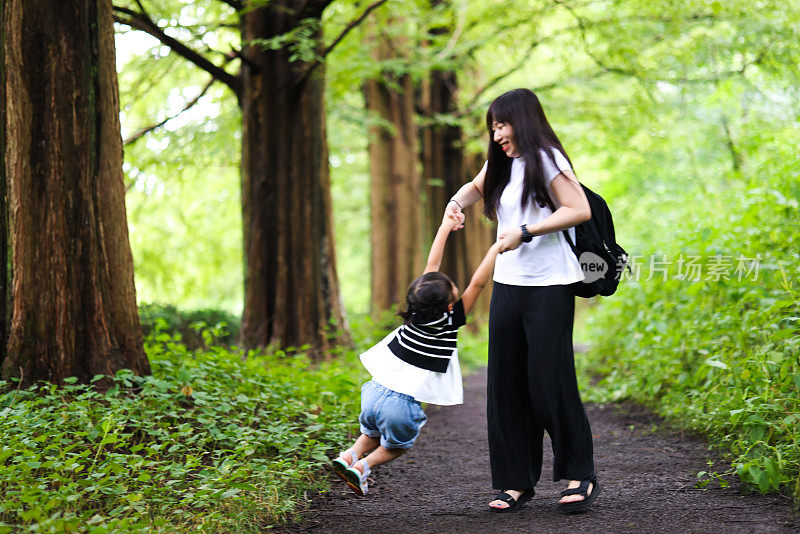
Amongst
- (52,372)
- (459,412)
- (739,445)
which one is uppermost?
(52,372)

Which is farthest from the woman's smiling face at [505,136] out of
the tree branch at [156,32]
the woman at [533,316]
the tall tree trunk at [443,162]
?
the tall tree trunk at [443,162]

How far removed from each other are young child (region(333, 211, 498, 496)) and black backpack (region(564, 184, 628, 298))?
1.64 ft

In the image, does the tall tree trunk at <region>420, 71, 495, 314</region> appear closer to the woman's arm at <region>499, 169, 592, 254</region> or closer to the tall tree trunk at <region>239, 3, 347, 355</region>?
the tall tree trunk at <region>239, 3, 347, 355</region>

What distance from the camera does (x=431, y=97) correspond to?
18.1 meters

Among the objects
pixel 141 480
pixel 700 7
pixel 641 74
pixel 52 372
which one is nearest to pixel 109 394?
pixel 52 372

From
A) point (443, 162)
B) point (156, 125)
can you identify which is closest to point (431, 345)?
point (156, 125)

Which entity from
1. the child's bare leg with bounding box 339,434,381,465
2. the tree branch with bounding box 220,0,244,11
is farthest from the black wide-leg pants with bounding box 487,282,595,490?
the tree branch with bounding box 220,0,244,11

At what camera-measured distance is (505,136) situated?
401 cm

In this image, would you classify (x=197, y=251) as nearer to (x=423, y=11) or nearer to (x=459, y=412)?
(x=423, y=11)

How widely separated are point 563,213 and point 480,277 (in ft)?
1.80

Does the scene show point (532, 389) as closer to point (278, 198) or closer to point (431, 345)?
point (431, 345)

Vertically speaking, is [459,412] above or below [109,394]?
below

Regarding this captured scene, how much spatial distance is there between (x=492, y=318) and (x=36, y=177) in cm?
319

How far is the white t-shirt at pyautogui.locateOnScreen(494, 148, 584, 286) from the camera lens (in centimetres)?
393
